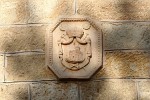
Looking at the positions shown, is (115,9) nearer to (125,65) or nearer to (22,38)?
(125,65)

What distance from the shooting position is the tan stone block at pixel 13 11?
8.00ft

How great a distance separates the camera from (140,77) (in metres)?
2.36

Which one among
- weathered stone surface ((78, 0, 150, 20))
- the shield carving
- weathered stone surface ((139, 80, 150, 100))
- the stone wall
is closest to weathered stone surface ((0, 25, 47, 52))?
the stone wall

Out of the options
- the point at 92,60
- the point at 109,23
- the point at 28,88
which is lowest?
the point at 28,88

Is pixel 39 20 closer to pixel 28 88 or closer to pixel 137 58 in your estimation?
pixel 28 88

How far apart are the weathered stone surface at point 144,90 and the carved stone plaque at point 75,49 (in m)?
0.26

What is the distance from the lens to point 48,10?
2.44 meters

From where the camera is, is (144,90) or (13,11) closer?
(144,90)

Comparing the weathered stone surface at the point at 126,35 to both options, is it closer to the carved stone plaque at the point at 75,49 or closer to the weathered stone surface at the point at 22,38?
the carved stone plaque at the point at 75,49

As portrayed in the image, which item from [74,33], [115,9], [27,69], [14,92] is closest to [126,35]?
[115,9]

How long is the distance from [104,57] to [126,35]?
0.58 ft

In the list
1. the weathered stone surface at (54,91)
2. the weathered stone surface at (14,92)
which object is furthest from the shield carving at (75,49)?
the weathered stone surface at (14,92)

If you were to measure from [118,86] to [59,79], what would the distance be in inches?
12.9

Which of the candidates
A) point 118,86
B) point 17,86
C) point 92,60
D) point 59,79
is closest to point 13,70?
point 17,86
